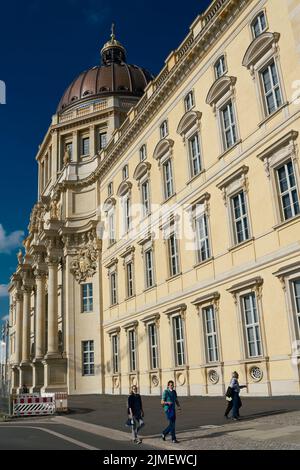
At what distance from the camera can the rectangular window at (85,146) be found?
5225 centimetres

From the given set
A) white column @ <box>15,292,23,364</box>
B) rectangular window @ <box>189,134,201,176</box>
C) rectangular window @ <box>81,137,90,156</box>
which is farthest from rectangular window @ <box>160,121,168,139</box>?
white column @ <box>15,292,23,364</box>

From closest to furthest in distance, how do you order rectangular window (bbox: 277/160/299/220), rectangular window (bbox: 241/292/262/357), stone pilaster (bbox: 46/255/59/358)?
rectangular window (bbox: 277/160/299/220)
rectangular window (bbox: 241/292/262/357)
stone pilaster (bbox: 46/255/59/358)

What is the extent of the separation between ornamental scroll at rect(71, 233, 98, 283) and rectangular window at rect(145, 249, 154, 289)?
981 cm

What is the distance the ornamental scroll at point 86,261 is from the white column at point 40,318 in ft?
24.3

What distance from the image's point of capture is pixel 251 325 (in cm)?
2117

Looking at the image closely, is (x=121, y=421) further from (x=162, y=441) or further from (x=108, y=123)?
(x=108, y=123)

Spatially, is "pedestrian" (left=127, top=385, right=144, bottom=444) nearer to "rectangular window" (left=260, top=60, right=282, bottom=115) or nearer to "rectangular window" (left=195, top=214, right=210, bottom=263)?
"rectangular window" (left=195, top=214, right=210, bottom=263)

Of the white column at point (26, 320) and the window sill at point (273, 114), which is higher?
the window sill at point (273, 114)

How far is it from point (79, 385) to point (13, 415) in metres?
16.6

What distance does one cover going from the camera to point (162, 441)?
40.7 ft

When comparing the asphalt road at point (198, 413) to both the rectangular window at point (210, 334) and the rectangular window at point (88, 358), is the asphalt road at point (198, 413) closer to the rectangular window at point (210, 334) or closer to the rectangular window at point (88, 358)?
the rectangular window at point (210, 334)

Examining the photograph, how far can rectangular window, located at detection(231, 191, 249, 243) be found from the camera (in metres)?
22.3

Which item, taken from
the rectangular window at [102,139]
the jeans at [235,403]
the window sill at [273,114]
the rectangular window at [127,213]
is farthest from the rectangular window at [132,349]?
the rectangular window at [102,139]

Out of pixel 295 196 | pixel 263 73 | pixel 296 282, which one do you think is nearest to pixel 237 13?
pixel 263 73
